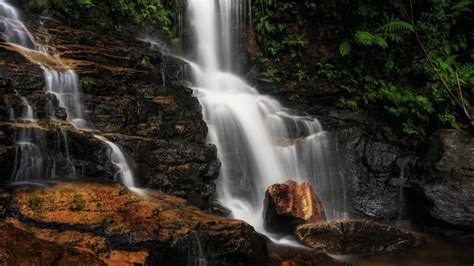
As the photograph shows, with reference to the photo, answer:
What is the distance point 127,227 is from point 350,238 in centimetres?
418

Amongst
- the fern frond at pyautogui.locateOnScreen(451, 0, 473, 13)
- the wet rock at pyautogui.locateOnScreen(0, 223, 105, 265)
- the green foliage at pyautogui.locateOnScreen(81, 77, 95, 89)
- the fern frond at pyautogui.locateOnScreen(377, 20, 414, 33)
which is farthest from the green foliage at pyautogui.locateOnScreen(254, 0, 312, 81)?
the wet rock at pyautogui.locateOnScreen(0, 223, 105, 265)

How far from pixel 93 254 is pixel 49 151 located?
7.83 ft

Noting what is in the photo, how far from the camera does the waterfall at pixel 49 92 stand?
570 centimetres

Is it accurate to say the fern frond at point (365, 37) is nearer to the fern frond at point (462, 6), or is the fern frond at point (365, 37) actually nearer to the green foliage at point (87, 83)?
the fern frond at point (462, 6)

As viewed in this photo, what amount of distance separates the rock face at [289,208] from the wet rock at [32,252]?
394cm

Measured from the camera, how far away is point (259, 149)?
9.84m

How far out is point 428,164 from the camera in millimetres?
9305

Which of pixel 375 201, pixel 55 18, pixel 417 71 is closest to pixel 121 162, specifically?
pixel 55 18

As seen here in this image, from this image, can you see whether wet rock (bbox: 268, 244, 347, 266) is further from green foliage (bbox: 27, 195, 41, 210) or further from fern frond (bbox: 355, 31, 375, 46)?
fern frond (bbox: 355, 31, 375, 46)

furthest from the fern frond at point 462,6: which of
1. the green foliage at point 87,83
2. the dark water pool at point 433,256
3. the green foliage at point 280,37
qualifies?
the green foliage at point 87,83

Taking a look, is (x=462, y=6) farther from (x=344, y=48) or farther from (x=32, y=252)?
(x=32, y=252)

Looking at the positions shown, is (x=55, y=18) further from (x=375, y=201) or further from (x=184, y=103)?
(x=375, y=201)

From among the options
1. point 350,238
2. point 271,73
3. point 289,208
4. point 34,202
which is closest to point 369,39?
point 271,73

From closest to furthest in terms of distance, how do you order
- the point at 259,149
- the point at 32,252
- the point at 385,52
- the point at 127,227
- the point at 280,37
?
the point at 32,252, the point at 127,227, the point at 259,149, the point at 385,52, the point at 280,37
